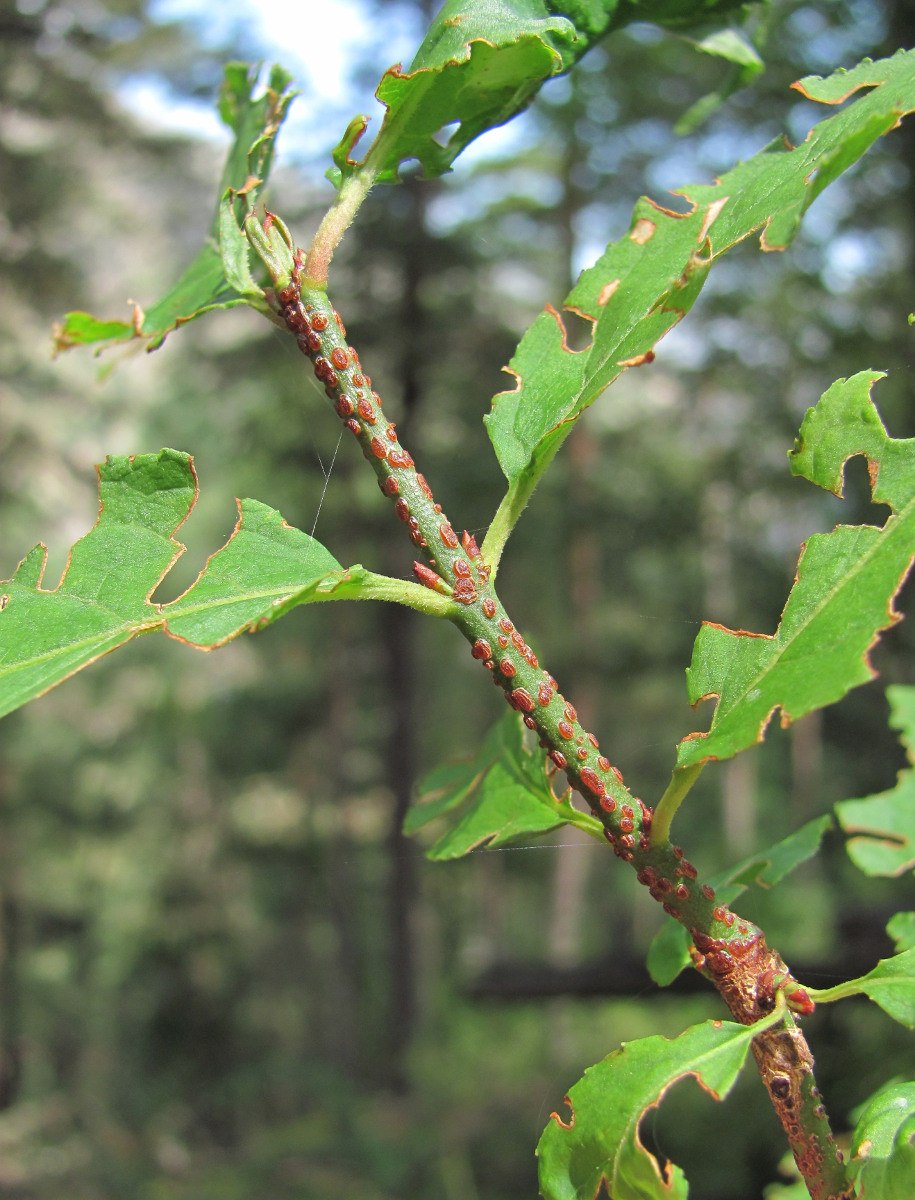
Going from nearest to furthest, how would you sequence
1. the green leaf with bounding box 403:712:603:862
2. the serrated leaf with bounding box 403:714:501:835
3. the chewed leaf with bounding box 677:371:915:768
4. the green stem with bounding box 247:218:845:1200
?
1. the chewed leaf with bounding box 677:371:915:768
2. the green stem with bounding box 247:218:845:1200
3. the green leaf with bounding box 403:712:603:862
4. the serrated leaf with bounding box 403:714:501:835

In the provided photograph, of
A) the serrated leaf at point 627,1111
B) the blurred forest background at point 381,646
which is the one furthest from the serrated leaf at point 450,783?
the blurred forest background at point 381,646

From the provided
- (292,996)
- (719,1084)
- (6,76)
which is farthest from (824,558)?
(292,996)

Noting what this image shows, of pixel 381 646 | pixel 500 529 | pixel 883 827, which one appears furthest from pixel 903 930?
pixel 381 646

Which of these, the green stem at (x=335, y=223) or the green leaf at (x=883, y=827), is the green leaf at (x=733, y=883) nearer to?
the green leaf at (x=883, y=827)

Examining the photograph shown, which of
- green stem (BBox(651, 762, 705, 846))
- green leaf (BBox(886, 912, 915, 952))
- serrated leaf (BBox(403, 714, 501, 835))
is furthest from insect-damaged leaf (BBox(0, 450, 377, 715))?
green leaf (BBox(886, 912, 915, 952))

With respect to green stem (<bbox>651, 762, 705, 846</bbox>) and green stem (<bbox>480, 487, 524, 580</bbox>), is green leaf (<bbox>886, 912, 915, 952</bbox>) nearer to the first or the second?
green stem (<bbox>651, 762, 705, 846</bbox>)

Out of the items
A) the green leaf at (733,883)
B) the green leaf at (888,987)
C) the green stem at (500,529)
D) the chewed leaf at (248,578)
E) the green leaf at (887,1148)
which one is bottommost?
the green leaf at (733,883)

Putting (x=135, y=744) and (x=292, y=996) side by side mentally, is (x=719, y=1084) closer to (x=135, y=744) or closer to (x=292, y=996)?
(x=135, y=744)
